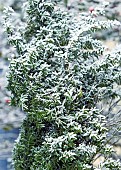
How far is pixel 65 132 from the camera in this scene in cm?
244

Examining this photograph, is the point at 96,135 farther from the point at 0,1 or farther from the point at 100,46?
the point at 0,1

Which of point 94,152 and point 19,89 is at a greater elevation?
point 19,89

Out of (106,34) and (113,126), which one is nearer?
(113,126)

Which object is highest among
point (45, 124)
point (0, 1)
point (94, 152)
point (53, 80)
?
point (0, 1)

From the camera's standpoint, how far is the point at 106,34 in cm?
375

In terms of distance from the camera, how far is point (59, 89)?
250 centimetres

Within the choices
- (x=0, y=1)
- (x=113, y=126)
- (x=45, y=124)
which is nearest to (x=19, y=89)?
(x=45, y=124)

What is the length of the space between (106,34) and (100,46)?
3.71ft

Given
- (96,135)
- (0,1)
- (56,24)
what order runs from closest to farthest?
1. (96,135)
2. (56,24)
3. (0,1)

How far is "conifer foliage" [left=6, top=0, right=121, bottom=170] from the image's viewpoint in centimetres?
245

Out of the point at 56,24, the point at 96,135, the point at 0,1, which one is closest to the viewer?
the point at 96,135

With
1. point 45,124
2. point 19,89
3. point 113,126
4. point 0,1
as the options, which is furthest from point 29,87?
point 0,1

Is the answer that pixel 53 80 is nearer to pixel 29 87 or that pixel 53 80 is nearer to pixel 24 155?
pixel 29 87

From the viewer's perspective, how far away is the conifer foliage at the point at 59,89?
2.45m
